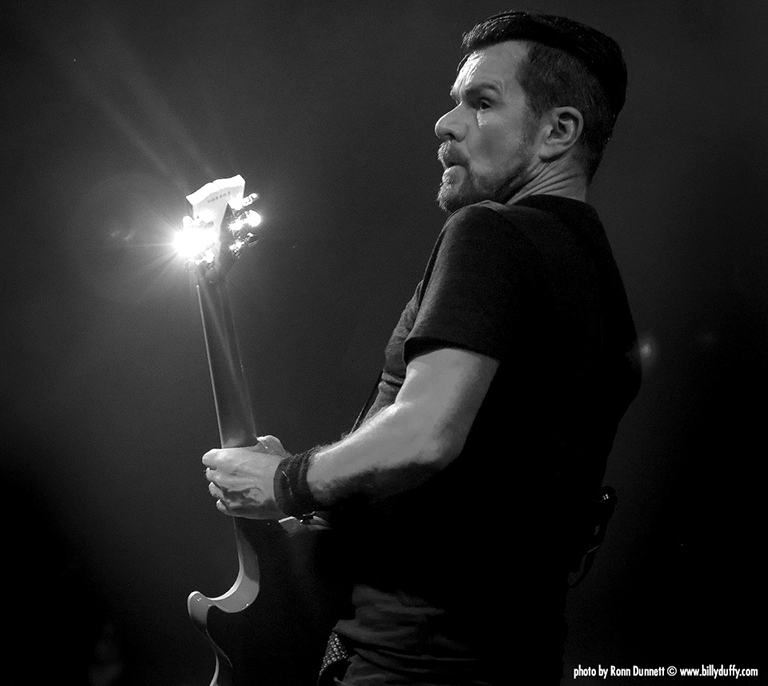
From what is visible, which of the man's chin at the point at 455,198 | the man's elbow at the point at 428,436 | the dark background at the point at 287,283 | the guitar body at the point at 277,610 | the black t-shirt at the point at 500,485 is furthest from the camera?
the dark background at the point at 287,283

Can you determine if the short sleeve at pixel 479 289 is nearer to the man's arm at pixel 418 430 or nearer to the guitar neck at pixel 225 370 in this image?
the man's arm at pixel 418 430

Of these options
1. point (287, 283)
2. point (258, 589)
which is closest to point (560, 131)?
point (258, 589)

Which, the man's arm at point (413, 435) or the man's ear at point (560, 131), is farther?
the man's ear at point (560, 131)

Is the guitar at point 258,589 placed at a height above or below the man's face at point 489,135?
below

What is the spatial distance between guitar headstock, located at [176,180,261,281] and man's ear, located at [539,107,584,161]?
2.12ft

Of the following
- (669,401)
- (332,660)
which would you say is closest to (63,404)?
(332,660)

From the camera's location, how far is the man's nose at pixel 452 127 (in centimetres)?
150

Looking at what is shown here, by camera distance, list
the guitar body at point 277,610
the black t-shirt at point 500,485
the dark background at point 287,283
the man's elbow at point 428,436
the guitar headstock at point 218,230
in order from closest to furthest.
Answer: the man's elbow at point 428,436 < the black t-shirt at point 500,485 < the guitar body at point 277,610 < the guitar headstock at point 218,230 < the dark background at point 287,283

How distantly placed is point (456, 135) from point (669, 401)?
159 cm

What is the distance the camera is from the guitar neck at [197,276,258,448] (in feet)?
4.97

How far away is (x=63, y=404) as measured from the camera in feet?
8.11

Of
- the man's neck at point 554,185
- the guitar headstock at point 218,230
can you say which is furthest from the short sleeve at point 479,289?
the guitar headstock at point 218,230

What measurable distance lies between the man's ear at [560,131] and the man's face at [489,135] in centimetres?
3

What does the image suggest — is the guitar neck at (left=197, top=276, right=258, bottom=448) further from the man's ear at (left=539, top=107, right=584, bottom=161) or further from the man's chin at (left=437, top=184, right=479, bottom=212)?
the man's ear at (left=539, top=107, right=584, bottom=161)
